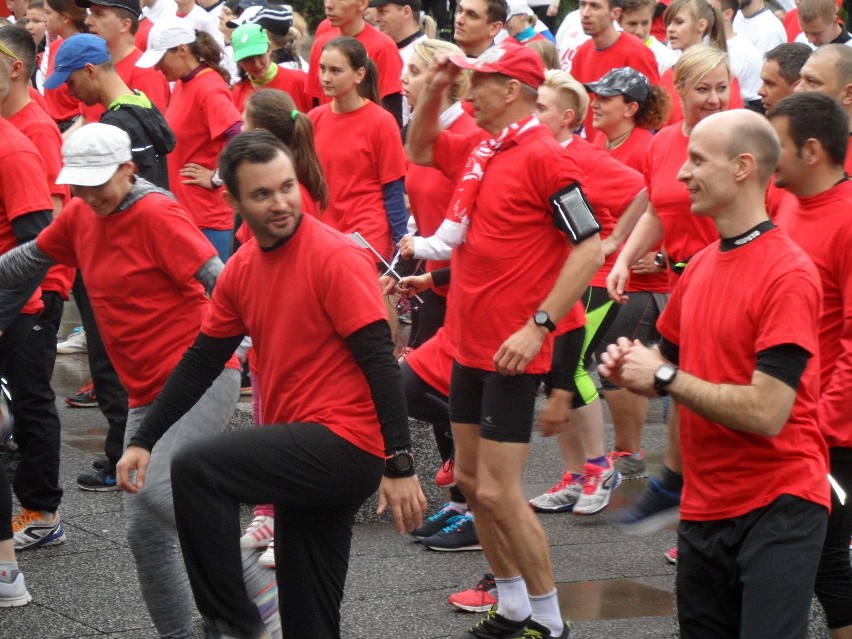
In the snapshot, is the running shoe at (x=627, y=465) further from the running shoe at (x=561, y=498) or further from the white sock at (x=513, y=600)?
the white sock at (x=513, y=600)

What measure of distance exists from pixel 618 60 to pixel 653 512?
19.8 feet

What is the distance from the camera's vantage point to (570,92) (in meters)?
6.33

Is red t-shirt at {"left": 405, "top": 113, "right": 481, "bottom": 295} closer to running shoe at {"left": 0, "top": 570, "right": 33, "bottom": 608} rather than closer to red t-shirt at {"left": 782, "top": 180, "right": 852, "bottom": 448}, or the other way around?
running shoe at {"left": 0, "top": 570, "right": 33, "bottom": 608}

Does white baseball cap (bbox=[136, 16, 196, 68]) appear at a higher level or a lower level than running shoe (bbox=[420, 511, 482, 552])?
higher

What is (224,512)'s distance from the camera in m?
3.94

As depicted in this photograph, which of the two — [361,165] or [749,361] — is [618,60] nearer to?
[361,165]

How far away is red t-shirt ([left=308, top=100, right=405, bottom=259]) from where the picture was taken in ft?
24.3

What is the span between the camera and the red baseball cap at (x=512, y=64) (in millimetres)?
4848

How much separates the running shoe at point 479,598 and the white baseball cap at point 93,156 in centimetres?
217

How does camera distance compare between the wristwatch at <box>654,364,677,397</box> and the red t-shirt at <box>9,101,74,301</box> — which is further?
the red t-shirt at <box>9,101,74,301</box>

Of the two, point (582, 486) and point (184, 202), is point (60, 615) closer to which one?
point (582, 486)

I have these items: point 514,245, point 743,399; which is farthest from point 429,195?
point 743,399

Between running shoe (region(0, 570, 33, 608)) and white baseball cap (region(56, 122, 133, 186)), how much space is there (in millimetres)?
1691

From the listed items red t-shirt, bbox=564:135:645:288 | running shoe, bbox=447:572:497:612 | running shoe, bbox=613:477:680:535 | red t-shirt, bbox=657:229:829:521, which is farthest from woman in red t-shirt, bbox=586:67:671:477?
red t-shirt, bbox=657:229:829:521
